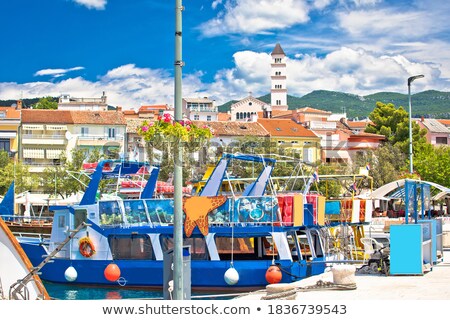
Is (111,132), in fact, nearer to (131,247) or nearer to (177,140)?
(131,247)

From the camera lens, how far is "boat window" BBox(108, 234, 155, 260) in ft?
72.7

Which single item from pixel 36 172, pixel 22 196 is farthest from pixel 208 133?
pixel 36 172

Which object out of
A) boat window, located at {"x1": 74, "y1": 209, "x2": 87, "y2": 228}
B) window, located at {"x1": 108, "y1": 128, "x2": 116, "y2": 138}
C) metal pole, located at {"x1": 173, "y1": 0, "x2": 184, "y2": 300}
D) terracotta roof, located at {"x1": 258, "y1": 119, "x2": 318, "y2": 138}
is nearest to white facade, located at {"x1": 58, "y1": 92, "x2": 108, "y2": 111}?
window, located at {"x1": 108, "y1": 128, "x2": 116, "y2": 138}

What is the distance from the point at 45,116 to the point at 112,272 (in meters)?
44.7

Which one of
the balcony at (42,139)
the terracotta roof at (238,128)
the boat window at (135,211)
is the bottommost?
the boat window at (135,211)

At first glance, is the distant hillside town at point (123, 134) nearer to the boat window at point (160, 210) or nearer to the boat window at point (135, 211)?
the boat window at point (135, 211)

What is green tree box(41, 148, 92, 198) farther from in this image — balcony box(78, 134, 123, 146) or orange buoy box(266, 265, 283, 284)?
orange buoy box(266, 265, 283, 284)

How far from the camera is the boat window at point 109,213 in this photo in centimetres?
2227

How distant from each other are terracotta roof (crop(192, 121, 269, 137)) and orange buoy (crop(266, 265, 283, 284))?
46446mm

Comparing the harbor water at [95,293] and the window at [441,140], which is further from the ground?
the window at [441,140]

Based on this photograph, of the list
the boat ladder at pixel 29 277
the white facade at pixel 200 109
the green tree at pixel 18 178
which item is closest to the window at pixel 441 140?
the white facade at pixel 200 109

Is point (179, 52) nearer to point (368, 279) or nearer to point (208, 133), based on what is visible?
point (208, 133)

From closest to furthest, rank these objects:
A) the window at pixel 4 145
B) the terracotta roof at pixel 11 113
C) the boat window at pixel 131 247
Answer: the boat window at pixel 131 247
the window at pixel 4 145
the terracotta roof at pixel 11 113

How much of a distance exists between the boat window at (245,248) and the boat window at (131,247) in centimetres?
187
